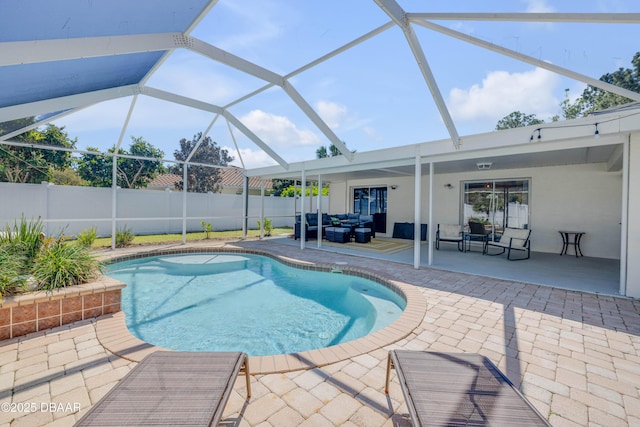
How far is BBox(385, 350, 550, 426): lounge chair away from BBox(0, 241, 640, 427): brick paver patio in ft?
1.24

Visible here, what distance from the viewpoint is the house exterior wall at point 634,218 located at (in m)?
4.82

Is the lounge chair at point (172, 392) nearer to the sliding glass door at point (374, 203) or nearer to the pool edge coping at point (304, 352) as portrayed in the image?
the pool edge coping at point (304, 352)

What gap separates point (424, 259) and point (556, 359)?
5.36 meters

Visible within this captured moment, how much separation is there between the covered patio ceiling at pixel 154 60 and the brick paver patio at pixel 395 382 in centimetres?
315

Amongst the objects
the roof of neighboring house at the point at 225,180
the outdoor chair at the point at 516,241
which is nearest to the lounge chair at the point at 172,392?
the outdoor chair at the point at 516,241

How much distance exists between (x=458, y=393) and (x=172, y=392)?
189 centimetres

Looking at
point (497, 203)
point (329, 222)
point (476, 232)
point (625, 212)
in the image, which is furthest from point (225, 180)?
point (625, 212)

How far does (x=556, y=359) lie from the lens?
9.67 feet

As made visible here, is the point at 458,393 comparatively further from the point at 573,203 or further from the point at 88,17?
the point at 573,203

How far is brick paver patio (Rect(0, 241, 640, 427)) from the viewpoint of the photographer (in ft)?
6.97

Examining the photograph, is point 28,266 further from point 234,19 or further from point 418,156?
point 418,156

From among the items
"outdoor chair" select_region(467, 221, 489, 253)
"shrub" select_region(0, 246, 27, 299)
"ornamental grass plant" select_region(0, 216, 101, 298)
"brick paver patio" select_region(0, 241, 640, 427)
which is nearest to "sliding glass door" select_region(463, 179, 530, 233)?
"outdoor chair" select_region(467, 221, 489, 253)

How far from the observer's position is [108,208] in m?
12.8

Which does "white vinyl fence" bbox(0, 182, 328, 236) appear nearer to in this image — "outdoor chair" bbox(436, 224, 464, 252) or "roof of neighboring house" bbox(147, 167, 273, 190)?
"roof of neighboring house" bbox(147, 167, 273, 190)
